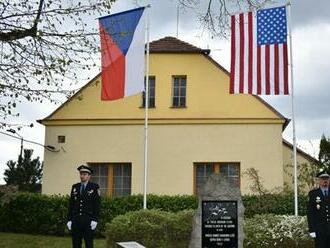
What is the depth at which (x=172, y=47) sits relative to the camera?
22500 millimetres

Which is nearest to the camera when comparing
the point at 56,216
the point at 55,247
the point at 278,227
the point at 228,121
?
the point at 278,227

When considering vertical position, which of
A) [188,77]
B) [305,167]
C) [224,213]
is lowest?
[224,213]

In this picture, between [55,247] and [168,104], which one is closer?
[55,247]

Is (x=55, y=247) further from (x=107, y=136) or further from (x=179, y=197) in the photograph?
(x=107, y=136)

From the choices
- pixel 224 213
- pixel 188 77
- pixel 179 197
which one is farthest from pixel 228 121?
pixel 224 213

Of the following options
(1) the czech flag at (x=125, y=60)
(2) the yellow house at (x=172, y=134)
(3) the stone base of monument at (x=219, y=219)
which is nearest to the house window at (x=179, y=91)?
(2) the yellow house at (x=172, y=134)

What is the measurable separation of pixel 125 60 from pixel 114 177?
6.29m

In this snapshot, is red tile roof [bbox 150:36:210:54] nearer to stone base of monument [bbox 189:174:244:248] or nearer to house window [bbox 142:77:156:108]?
house window [bbox 142:77:156:108]

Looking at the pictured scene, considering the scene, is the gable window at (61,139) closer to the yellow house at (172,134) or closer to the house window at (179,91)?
the yellow house at (172,134)

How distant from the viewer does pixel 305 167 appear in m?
21.7

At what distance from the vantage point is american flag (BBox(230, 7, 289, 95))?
15.5 m

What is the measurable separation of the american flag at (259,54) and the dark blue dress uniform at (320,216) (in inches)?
192

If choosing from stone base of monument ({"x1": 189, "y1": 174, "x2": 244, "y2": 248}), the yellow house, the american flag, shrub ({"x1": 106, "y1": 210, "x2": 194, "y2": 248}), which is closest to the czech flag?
the american flag

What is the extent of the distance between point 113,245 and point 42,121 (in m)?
9.13
